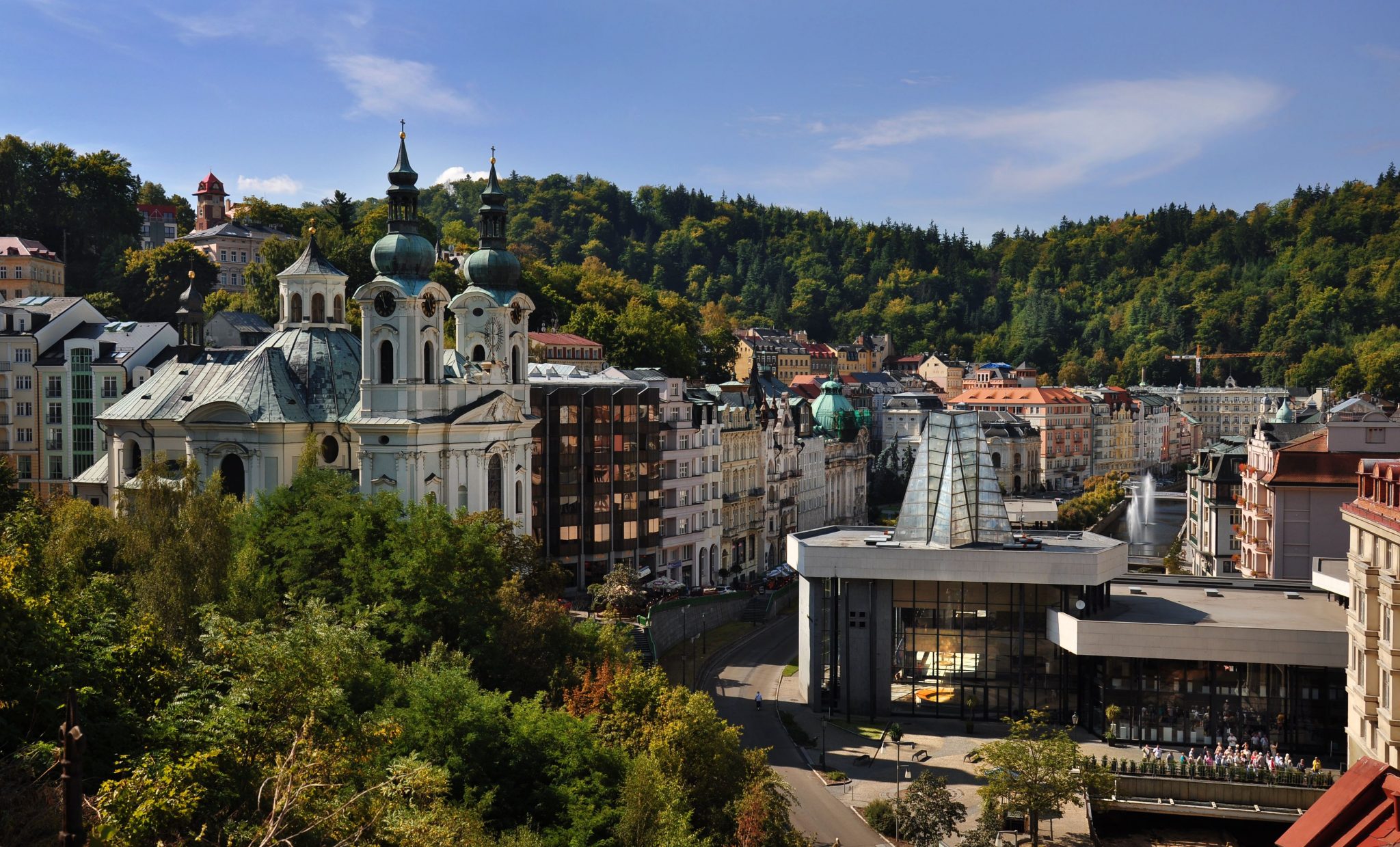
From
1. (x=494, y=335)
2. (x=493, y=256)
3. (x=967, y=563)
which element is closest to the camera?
(x=967, y=563)

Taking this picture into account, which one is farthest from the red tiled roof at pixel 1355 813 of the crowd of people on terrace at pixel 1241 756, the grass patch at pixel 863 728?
the grass patch at pixel 863 728

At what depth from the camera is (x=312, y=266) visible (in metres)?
81.7

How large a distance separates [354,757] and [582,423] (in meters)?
58.8

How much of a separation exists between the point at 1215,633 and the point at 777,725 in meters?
18.8

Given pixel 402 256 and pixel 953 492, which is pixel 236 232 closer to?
pixel 402 256

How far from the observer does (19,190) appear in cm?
12750

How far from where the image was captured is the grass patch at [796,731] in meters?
60.7

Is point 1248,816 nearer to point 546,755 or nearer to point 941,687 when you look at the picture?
point 941,687

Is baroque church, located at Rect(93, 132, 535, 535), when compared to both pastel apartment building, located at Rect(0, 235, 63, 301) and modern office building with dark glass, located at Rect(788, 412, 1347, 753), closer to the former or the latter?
modern office building with dark glass, located at Rect(788, 412, 1347, 753)

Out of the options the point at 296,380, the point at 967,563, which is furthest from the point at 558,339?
the point at 967,563

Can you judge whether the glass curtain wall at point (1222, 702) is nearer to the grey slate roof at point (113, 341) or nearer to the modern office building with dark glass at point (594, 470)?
the modern office building with dark glass at point (594, 470)

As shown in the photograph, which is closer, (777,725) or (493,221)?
(777,725)

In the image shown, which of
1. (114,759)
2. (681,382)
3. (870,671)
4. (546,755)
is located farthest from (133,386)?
(114,759)

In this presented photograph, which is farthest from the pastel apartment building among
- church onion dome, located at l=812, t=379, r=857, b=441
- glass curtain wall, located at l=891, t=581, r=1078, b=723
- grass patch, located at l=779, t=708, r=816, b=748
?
glass curtain wall, located at l=891, t=581, r=1078, b=723
